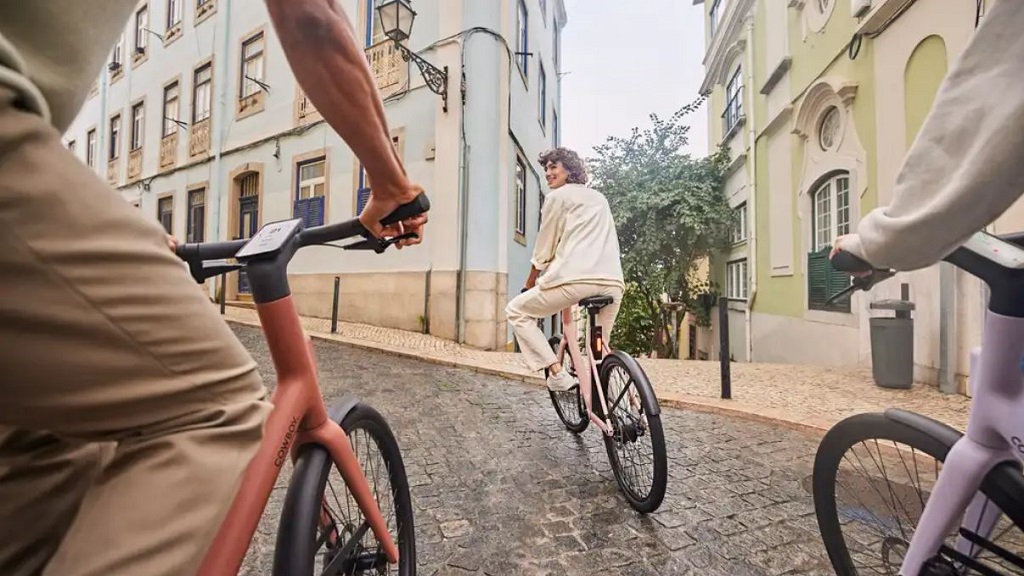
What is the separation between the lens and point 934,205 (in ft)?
2.90

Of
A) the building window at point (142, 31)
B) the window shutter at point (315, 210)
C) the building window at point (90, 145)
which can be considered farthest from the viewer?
the building window at point (90, 145)

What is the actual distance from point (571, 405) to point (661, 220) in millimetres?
10179

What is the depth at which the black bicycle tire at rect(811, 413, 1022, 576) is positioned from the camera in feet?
4.31

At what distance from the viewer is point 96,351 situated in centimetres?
53

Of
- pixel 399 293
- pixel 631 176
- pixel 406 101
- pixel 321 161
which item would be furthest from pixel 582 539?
pixel 631 176

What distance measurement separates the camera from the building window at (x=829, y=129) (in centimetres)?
800

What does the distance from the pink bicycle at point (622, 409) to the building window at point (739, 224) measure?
10.9 meters

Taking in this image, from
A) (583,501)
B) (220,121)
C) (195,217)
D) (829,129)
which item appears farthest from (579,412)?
(195,217)

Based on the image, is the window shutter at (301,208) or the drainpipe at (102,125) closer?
the window shutter at (301,208)

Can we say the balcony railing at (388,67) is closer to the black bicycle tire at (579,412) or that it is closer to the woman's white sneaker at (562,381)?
the black bicycle tire at (579,412)

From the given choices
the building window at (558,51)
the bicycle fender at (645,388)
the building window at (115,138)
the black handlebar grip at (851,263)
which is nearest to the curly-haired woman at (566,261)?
the bicycle fender at (645,388)

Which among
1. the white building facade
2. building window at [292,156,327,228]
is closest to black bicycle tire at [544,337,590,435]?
the white building facade

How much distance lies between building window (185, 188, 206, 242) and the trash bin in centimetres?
1645

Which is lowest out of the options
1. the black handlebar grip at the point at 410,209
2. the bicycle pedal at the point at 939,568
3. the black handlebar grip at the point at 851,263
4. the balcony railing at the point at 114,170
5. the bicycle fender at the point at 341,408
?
the bicycle pedal at the point at 939,568
